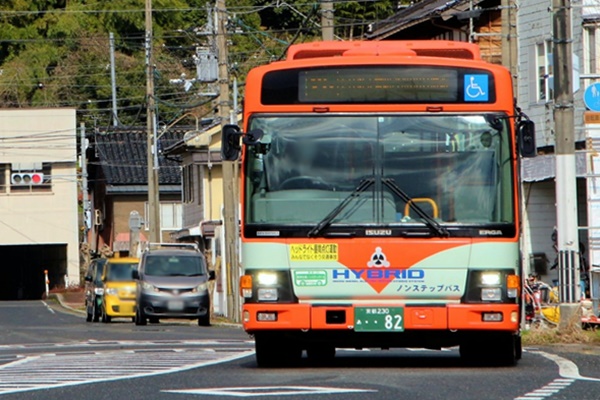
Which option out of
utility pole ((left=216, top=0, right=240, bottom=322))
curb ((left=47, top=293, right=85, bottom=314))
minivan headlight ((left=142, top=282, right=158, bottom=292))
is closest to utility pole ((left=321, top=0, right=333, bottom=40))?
utility pole ((left=216, top=0, right=240, bottom=322))

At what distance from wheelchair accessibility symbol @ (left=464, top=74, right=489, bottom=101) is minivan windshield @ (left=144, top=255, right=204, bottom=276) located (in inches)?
823

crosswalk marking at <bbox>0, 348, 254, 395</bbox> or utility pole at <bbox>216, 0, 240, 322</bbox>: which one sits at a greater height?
utility pole at <bbox>216, 0, 240, 322</bbox>

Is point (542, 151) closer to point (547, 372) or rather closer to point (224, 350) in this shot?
point (224, 350)

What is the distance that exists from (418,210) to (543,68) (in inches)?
820

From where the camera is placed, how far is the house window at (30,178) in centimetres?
6756

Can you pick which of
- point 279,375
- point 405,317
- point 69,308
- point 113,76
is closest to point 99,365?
point 279,375

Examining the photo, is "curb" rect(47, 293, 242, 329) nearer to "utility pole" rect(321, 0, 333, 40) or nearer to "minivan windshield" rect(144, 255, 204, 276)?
"minivan windshield" rect(144, 255, 204, 276)

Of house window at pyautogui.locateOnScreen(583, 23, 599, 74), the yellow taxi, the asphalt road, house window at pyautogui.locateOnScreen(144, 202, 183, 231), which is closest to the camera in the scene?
the asphalt road

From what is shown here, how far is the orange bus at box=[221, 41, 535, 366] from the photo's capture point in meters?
13.7

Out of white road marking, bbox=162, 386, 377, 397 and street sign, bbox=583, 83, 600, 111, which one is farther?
street sign, bbox=583, 83, 600, 111

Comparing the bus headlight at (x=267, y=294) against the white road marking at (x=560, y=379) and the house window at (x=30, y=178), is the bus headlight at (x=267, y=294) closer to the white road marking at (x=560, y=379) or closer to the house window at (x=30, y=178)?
the white road marking at (x=560, y=379)

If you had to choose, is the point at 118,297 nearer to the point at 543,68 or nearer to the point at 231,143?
the point at 543,68

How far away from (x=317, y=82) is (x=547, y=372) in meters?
3.71

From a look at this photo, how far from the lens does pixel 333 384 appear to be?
39.5ft
